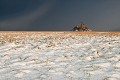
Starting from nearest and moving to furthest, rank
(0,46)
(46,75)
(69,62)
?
(46,75) < (69,62) < (0,46)

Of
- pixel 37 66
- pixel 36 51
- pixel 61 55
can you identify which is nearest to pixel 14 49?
pixel 36 51

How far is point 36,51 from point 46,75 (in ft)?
17.0

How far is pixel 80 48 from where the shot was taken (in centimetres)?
1780

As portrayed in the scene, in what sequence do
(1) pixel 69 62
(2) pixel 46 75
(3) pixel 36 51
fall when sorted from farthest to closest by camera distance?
1. (3) pixel 36 51
2. (1) pixel 69 62
3. (2) pixel 46 75

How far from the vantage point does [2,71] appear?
12438 millimetres

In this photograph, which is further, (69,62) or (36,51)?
(36,51)

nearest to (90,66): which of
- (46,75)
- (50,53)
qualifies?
(46,75)

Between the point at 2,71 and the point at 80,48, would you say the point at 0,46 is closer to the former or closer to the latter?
the point at 80,48

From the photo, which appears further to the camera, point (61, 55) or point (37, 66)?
point (61, 55)

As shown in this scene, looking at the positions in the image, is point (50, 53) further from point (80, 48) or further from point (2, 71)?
point (2, 71)

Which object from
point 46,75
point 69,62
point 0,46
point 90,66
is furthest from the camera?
point 0,46

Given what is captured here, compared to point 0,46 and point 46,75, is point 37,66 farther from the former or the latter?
point 0,46

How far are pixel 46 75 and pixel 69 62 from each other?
7.86ft

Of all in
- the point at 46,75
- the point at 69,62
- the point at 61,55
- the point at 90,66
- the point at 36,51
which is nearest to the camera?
the point at 46,75
